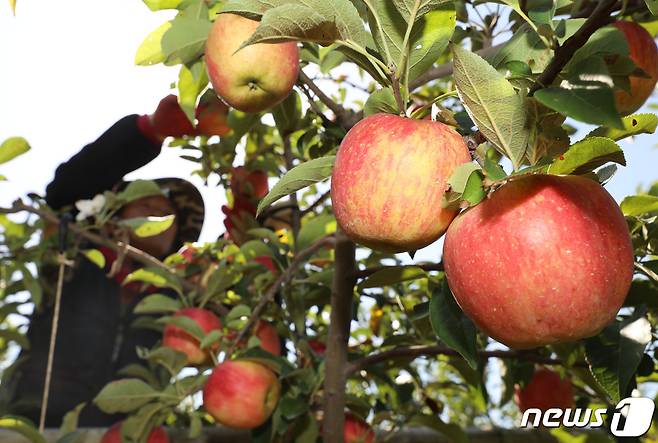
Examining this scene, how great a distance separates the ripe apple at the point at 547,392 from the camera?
4.77 feet

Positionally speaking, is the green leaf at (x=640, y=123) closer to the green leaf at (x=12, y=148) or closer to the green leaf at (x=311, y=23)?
the green leaf at (x=311, y=23)

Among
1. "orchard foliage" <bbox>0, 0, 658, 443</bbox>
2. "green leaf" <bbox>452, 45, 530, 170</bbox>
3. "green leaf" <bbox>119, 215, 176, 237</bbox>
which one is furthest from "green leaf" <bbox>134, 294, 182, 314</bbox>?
"green leaf" <bbox>452, 45, 530, 170</bbox>

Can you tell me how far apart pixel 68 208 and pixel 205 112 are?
53cm

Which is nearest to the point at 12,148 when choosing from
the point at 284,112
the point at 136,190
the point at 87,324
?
the point at 136,190

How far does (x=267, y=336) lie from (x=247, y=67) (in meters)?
0.73

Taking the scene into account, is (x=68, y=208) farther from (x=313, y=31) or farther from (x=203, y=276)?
(x=313, y=31)

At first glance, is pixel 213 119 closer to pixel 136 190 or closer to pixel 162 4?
pixel 136 190

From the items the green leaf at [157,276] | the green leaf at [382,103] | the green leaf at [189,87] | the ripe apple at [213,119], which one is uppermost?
the green leaf at [382,103]

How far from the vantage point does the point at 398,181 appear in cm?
56

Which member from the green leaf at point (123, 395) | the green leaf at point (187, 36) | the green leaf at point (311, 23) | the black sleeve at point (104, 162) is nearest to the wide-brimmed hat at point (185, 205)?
the black sleeve at point (104, 162)

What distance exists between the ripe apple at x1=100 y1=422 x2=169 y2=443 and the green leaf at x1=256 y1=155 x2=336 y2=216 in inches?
35.7

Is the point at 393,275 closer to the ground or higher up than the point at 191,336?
higher up

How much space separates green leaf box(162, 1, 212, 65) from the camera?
968 mm

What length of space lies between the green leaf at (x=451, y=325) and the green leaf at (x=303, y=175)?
0.22 metres
